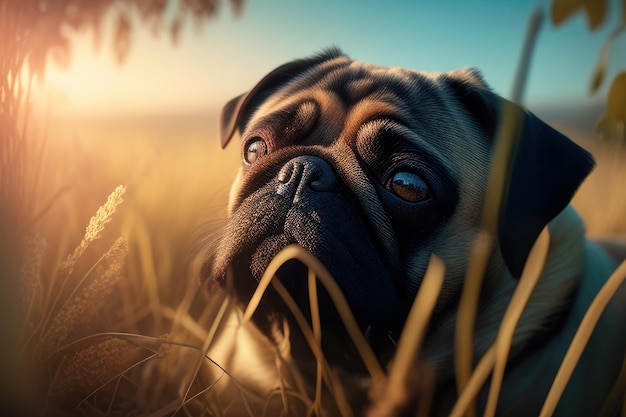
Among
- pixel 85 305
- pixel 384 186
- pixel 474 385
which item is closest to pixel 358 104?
pixel 384 186

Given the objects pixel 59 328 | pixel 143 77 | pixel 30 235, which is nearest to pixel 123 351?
pixel 59 328

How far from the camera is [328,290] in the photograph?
1.26m

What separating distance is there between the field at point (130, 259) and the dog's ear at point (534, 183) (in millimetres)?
55

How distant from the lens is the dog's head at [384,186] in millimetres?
1345

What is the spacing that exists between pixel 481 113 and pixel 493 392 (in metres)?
0.64

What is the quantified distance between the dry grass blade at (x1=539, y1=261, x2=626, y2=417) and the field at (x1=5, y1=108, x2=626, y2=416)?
0.26 meters

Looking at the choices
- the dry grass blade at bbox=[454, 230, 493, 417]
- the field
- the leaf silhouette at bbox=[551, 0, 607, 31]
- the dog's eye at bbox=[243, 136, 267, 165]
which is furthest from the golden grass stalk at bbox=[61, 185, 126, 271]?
the leaf silhouette at bbox=[551, 0, 607, 31]

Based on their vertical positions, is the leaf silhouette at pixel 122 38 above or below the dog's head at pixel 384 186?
above

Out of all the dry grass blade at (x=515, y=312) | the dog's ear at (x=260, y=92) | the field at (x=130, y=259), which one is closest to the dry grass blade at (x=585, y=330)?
the dry grass blade at (x=515, y=312)

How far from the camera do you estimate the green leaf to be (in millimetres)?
1304

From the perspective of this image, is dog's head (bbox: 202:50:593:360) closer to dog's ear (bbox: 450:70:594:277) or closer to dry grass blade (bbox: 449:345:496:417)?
dog's ear (bbox: 450:70:594:277)

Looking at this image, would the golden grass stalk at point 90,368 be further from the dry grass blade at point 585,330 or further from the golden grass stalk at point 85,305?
the dry grass blade at point 585,330

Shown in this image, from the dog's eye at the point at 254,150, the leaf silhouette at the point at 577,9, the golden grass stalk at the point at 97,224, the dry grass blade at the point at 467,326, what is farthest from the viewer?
the dog's eye at the point at 254,150

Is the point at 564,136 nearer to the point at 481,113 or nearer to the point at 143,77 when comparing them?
the point at 481,113
